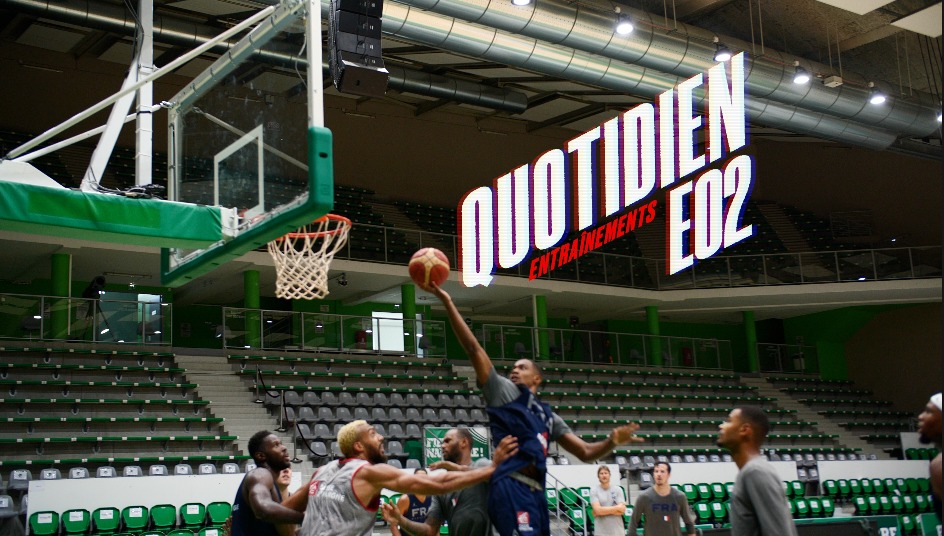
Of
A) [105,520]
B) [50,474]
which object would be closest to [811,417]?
[105,520]

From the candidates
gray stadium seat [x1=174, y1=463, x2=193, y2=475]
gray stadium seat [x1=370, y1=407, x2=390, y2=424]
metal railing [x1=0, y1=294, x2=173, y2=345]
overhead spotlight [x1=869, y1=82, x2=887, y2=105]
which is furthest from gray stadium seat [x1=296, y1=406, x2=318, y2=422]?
overhead spotlight [x1=869, y1=82, x2=887, y2=105]

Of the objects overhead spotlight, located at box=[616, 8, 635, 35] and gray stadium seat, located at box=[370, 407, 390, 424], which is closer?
overhead spotlight, located at box=[616, 8, 635, 35]

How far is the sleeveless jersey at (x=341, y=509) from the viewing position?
5.07m

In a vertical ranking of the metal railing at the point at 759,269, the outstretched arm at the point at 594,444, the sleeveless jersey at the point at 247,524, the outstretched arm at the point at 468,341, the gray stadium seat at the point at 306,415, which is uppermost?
the metal railing at the point at 759,269

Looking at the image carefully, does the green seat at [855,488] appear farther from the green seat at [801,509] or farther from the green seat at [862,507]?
the green seat at [801,509]

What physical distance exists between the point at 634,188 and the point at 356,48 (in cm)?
994

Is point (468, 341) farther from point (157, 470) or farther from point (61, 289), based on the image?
point (61, 289)

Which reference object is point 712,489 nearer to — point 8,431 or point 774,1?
point 774,1

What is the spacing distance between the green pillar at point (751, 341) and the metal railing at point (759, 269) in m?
2.74

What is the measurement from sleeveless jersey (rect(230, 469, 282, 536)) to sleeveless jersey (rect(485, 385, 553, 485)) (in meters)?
1.51

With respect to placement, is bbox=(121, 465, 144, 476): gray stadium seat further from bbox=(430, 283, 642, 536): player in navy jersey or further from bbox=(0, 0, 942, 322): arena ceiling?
bbox=(430, 283, 642, 536): player in navy jersey

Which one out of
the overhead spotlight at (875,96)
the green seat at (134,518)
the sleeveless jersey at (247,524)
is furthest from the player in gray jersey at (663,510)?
the overhead spotlight at (875,96)

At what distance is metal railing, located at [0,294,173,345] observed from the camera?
16.5m

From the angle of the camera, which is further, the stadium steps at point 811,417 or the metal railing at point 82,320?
the stadium steps at point 811,417
